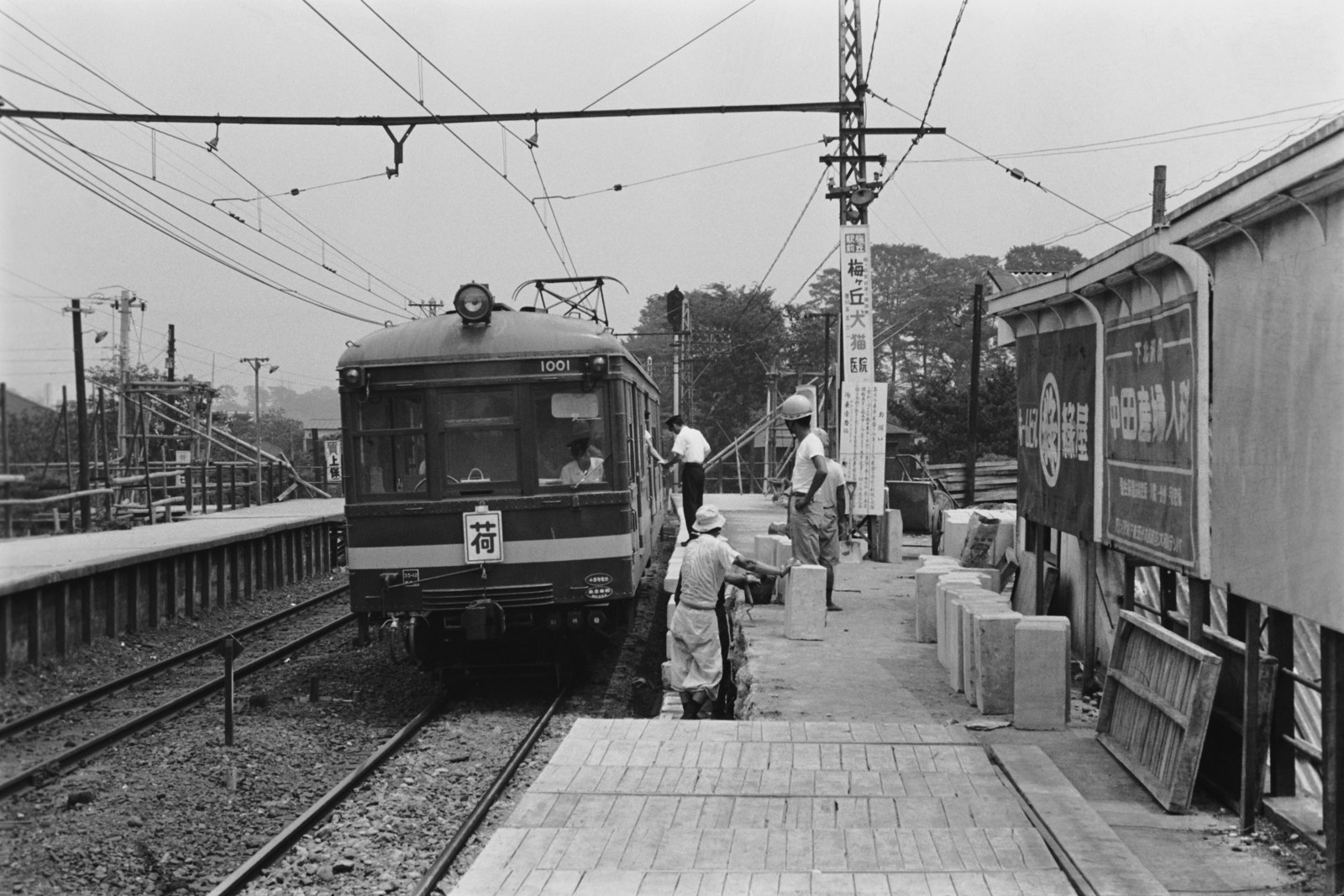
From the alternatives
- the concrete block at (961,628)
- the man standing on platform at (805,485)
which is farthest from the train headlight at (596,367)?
the concrete block at (961,628)

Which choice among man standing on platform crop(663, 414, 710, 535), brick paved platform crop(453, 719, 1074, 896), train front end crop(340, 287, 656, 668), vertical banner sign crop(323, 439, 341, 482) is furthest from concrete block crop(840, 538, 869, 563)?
vertical banner sign crop(323, 439, 341, 482)

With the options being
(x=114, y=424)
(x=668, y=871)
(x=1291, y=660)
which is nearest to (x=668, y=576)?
(x=1291, y=660)

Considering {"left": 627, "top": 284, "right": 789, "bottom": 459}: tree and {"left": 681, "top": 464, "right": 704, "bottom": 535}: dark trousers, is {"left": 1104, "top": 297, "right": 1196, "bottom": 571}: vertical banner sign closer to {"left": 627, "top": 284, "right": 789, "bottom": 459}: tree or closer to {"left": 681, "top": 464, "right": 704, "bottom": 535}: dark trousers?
{"left": 681, "top": 464, "right": 704, "bottom": 535}: dark trousers

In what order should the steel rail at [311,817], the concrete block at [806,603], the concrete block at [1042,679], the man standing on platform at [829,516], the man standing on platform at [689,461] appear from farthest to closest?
the man standing on platform at [689,461], the man standing on platform at [829,516], the concrete block at [806,603], the concrete block at [1042,679], the steel rail at [311,817]

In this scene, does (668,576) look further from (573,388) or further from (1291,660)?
(1291,660)

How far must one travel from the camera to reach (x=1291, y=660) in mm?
5633

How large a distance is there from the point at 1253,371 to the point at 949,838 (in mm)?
2333

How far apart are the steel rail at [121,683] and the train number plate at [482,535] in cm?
183

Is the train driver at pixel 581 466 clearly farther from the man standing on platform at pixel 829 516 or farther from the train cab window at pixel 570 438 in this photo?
the man standing on platform at pixel 829 516

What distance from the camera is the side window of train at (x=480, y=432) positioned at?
10.3m

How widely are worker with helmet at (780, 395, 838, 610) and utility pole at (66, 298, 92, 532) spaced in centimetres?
1222

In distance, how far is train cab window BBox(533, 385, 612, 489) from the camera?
1028 centimetres

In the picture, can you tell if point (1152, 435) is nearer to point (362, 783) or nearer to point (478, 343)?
point (362, 783)

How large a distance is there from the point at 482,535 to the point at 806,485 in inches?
117
